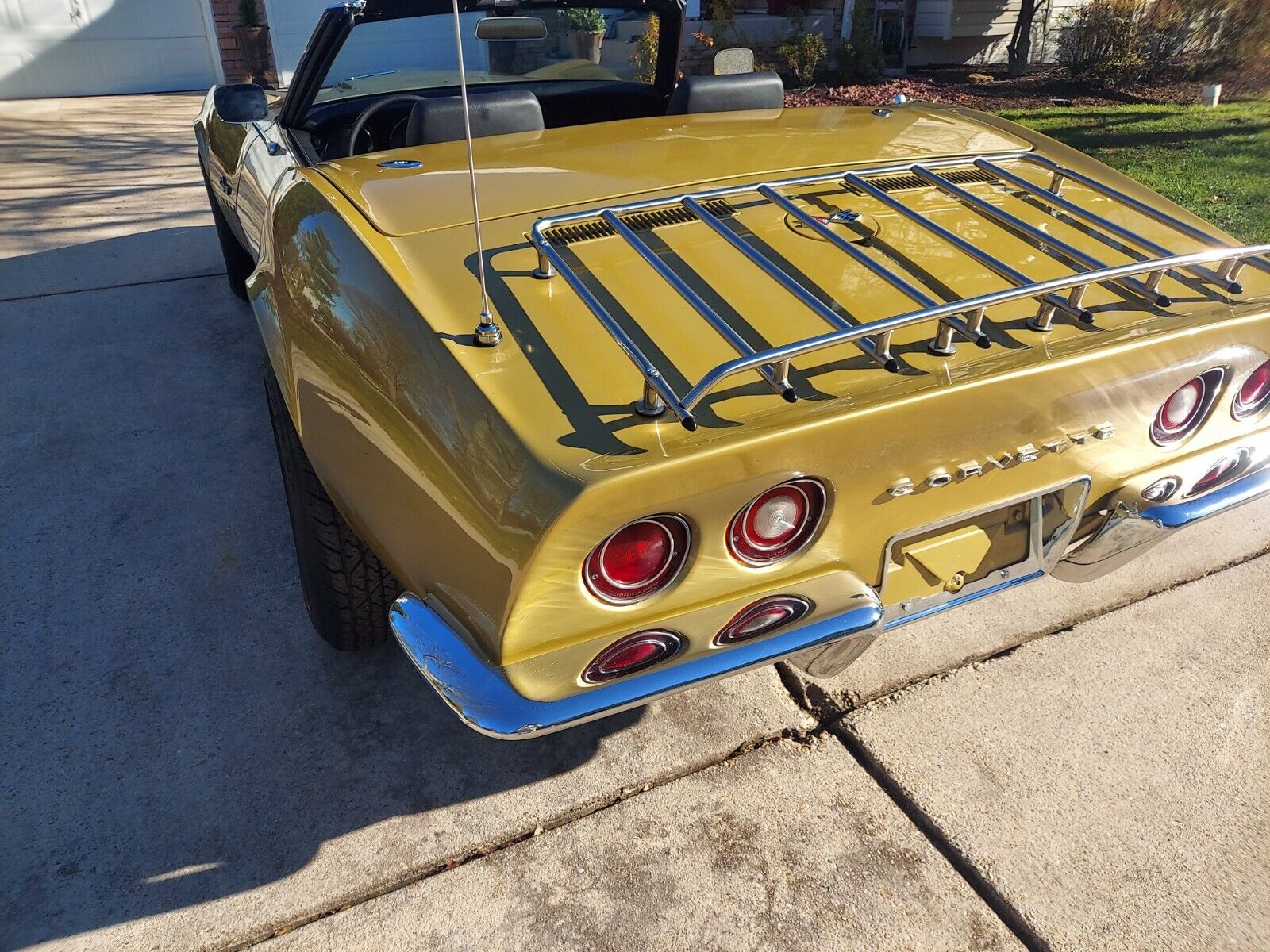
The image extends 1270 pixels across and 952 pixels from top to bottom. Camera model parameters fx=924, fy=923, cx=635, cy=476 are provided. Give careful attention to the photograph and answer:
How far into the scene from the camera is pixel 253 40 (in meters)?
10.0

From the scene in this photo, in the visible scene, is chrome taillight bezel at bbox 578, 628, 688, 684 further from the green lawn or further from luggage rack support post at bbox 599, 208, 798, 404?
the green lawn

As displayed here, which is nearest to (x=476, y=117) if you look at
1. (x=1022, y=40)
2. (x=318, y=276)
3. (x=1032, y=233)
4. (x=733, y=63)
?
(x=318, y=276)

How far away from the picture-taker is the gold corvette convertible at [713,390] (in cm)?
153

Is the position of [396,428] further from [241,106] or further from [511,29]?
[241,106]

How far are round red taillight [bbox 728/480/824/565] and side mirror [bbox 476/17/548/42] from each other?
7.26 feet

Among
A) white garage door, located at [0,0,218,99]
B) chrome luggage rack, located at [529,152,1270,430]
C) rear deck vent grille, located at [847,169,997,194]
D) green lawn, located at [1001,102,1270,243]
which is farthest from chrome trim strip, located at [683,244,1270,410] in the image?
white garage door, located at [0,0,218,99]

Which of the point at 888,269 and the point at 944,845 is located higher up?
the point at 888,269

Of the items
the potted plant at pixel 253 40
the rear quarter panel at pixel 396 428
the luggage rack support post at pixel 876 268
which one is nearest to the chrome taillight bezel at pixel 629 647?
the rear quarter panel at pixel 396 428

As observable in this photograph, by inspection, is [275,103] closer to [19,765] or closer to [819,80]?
[19,765]

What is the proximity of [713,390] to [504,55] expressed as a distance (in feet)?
7.64

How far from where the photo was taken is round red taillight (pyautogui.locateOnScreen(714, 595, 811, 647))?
5.51 feet

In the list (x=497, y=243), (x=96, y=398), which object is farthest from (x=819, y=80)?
(x=497, y=243)

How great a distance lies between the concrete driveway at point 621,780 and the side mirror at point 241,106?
4.32ft

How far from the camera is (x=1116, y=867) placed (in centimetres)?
198
